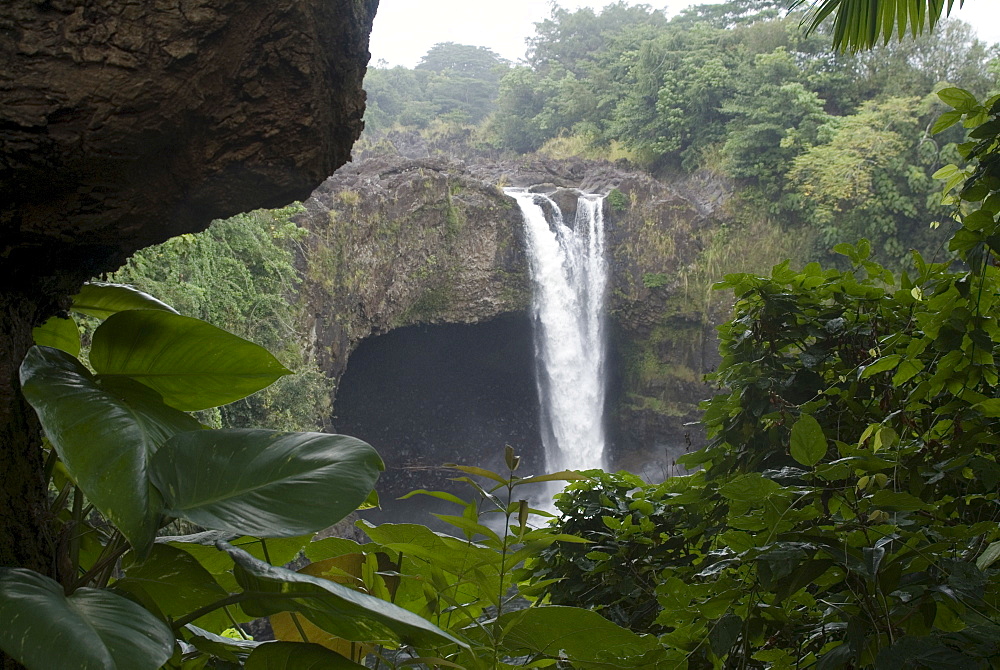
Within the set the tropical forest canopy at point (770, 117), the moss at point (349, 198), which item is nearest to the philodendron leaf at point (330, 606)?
the moss at point (349, 198)

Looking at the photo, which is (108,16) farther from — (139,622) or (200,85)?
(139,622)

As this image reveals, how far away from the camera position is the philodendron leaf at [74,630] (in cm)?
40

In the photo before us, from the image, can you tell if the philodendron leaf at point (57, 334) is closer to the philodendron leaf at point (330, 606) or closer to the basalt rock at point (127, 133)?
the basalt rock at point (127, 133)

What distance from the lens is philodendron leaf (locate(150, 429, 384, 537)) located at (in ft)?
1.55

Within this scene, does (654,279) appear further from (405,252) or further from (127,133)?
(127,133)

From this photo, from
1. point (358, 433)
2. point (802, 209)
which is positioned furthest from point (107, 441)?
point (802, 209)

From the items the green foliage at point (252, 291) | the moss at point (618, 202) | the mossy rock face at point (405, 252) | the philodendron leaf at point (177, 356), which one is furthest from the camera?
the moss at point (618, 202)

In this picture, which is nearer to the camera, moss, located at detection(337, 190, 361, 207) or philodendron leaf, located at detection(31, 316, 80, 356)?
philodendron leaf, located at detection(31, 316, 80, 356)

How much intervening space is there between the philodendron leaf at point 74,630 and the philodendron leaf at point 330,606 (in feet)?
0.23

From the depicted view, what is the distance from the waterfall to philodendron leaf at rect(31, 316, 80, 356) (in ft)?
33.4

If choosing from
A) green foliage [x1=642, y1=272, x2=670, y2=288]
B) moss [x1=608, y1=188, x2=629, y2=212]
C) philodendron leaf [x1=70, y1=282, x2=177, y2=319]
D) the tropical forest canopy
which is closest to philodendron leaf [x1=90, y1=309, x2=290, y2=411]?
philodendron leaf [x1=70, y1=282, x2=177, y2=319]

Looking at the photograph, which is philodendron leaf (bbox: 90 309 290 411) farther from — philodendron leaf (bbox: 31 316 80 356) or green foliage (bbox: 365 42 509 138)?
green foliage (bbox: 365 42 509 138)

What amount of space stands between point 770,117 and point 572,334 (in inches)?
200

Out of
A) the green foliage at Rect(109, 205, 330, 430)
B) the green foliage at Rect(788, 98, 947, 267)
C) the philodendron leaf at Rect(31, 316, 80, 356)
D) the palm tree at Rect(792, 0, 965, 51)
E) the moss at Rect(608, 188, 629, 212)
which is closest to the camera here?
the philodendron leaf at Rect(31, 316, 80, 356)
